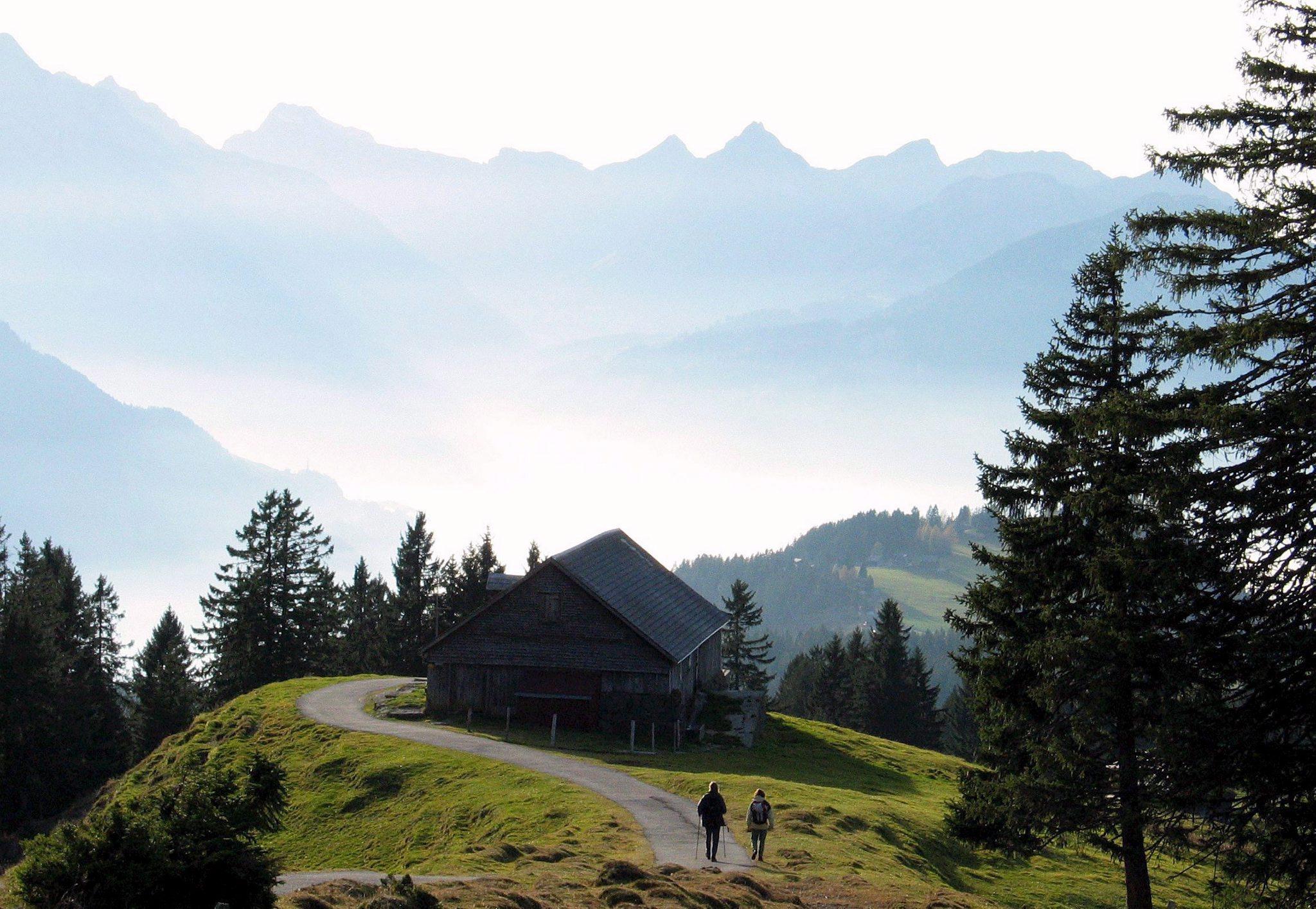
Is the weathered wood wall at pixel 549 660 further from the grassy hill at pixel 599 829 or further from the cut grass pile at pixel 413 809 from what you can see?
the cut grass pile at pixel 413 809

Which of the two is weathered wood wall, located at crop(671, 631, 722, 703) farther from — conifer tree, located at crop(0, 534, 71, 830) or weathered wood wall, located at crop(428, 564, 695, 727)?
conifer tree, located at crop(0, 534, 71, 830)

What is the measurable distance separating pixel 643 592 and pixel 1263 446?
39.5m

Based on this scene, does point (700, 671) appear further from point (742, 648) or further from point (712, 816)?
point (742, 648)

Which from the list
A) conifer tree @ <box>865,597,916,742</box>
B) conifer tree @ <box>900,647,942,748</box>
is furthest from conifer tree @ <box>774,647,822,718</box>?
conifer tree @ <box>865,597,916,742</box>

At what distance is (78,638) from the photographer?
79.2 m

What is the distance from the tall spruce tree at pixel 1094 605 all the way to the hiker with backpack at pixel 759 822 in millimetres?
4774

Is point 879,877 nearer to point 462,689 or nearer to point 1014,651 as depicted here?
point 1014,651

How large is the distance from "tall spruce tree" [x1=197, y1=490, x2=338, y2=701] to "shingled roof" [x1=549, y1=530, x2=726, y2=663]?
25435 mm

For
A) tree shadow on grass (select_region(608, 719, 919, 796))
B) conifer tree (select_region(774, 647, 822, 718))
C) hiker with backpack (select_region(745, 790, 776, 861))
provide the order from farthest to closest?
conifer tree (select_region(774, 647, 822, 718)), tree shadow on grass (select_region(608, 719, 919, 796)), hiker with backpack (select_region(745, 790, 776, 861))

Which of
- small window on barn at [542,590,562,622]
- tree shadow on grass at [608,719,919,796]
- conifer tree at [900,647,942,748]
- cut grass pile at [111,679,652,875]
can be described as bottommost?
cut grass pile at [111,679,652,875]

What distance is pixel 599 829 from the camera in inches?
1061

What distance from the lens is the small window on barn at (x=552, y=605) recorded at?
4712 centimetres

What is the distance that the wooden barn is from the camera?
4581 centimetres

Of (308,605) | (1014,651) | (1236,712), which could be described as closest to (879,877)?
(1014,651)
